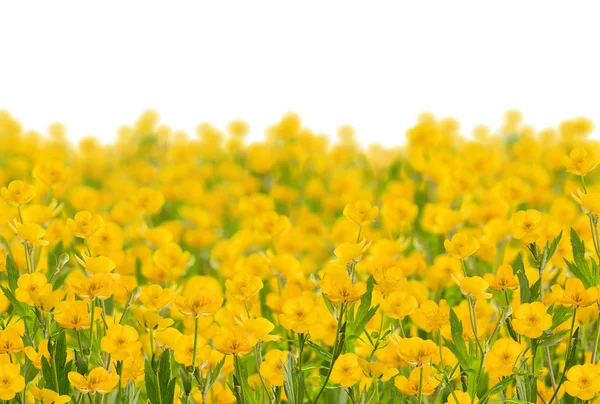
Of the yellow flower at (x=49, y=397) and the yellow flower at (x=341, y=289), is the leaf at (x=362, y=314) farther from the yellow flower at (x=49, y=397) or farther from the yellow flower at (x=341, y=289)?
the yellow flower at (x=49, y=397)

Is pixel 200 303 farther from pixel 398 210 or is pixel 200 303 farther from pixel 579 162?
pixel 398 210

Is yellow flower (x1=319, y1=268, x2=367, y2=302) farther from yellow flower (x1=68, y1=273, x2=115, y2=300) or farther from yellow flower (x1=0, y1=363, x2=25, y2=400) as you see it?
yellow flower (x1=0, y1=363, x2=25, y2=400)

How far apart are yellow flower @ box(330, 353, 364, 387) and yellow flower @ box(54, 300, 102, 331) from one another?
0.41 metres

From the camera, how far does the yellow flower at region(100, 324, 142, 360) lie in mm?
1246

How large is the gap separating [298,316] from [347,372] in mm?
127

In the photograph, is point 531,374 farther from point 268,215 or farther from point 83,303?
point 268,215

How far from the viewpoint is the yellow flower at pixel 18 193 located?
1.50 m

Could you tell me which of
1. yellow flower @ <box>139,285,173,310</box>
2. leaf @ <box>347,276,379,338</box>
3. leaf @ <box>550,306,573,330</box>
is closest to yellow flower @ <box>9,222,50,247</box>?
yellow flower @ <box>139,285,173,310</box>

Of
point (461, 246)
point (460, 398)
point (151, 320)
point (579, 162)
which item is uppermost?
point (579, 162)

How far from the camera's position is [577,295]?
137 cm

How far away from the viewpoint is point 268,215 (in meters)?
1.92

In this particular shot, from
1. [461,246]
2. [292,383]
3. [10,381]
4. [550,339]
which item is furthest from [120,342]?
[550,339]

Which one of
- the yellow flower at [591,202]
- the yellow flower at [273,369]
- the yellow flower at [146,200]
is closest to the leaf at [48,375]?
the yellow flower at [273,369]

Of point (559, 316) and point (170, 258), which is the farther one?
point (170, 258)
